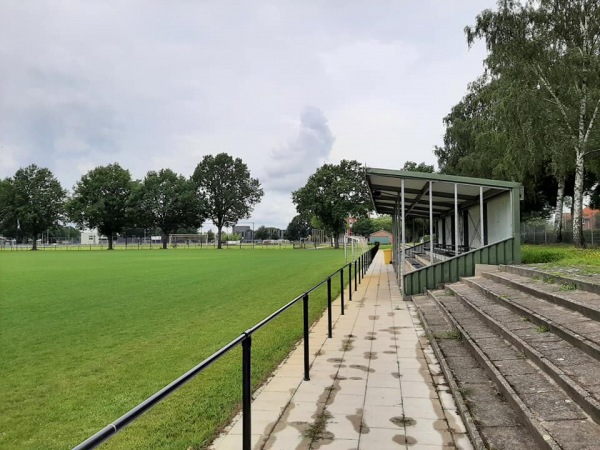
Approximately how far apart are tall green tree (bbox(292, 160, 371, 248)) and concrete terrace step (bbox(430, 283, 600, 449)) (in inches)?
2026

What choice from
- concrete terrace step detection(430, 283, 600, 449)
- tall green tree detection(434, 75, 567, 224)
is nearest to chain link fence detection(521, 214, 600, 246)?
tall green tree detection(434, 75, 567, 224)

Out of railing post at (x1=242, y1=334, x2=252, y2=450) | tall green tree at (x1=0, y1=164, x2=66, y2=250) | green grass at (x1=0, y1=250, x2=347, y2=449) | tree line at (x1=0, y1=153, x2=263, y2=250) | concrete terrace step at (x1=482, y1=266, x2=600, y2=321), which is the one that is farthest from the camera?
tall green tree at (x1=0, y1=164, x2=66, y2=250)

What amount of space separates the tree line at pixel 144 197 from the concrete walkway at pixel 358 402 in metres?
61.6

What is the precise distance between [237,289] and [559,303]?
30.0 ft

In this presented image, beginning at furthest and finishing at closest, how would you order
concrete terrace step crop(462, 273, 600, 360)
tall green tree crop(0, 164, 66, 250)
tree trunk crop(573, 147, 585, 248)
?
1. tall green tree crop(0, 164, 66, 250)
2. tree trunk crop(573, 147, 585, 248)
3. concrete terrace step crop(462, 273, 600, 360)

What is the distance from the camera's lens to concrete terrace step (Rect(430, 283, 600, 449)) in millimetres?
2969

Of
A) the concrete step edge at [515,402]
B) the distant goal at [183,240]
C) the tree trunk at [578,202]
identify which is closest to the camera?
the concrete step edge at [515,402]

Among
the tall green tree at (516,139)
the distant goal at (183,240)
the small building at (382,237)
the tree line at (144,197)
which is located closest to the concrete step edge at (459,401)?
the tall green tree at (516,139)

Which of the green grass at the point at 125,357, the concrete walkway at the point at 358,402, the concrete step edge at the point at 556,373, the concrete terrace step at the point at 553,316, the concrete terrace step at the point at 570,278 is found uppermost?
the concrete terrace step at the point at 570,278

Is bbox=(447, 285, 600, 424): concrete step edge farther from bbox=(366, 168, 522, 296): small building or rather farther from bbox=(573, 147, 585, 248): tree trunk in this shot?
bbox=(573, 147, 585, 248): tree trunk

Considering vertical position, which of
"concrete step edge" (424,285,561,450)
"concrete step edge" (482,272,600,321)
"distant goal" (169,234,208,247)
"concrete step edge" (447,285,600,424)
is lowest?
"concrete step edge" (424,285,561,450)

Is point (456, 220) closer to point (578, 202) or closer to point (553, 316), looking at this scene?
point (553, 316)

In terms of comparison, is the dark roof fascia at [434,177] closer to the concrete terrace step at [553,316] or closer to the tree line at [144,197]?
the concrete terrace step at [553,316]

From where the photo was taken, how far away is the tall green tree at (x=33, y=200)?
6812cm
